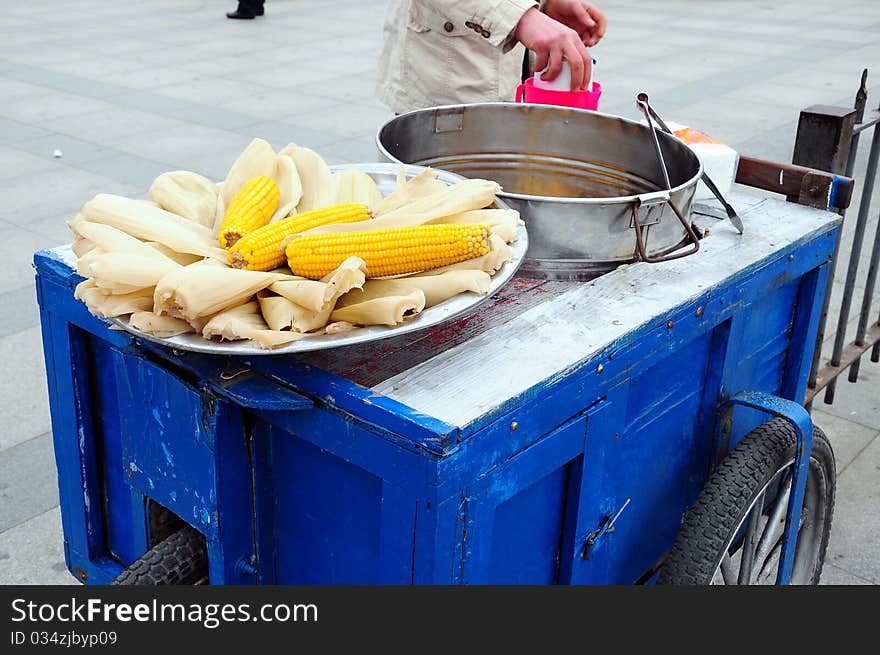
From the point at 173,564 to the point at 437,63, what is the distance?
1752 millimetres

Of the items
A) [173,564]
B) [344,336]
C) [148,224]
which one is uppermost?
[148,224]

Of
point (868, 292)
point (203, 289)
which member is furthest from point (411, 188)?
point (868, 292)

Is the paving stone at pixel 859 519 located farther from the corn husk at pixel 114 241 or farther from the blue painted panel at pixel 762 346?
the corn husk at pixel 114 241

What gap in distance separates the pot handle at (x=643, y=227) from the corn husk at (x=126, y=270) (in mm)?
930

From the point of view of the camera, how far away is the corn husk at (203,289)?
62.1 inches

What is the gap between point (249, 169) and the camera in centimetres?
207

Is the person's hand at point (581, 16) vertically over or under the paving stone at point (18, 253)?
over

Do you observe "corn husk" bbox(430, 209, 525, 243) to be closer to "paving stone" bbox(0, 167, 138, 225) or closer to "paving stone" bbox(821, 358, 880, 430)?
"paving stone" bbox(821, 358, 880, 430)

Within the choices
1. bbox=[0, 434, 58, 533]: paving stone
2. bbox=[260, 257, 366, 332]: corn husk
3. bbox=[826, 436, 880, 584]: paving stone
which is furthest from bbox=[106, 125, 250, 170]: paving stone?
bbox=[260, 257, 366, 332]: corn husk

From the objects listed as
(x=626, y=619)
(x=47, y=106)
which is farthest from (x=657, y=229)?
(x=47, y=106)

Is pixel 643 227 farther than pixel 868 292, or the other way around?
pixel 868 292

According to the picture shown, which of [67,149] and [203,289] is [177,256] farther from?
[67,149]

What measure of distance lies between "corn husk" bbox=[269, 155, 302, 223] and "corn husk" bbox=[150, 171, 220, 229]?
0.44 feet

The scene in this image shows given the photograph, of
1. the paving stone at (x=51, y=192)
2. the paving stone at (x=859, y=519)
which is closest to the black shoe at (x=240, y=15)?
the paving stone at (x=51, y=192)
